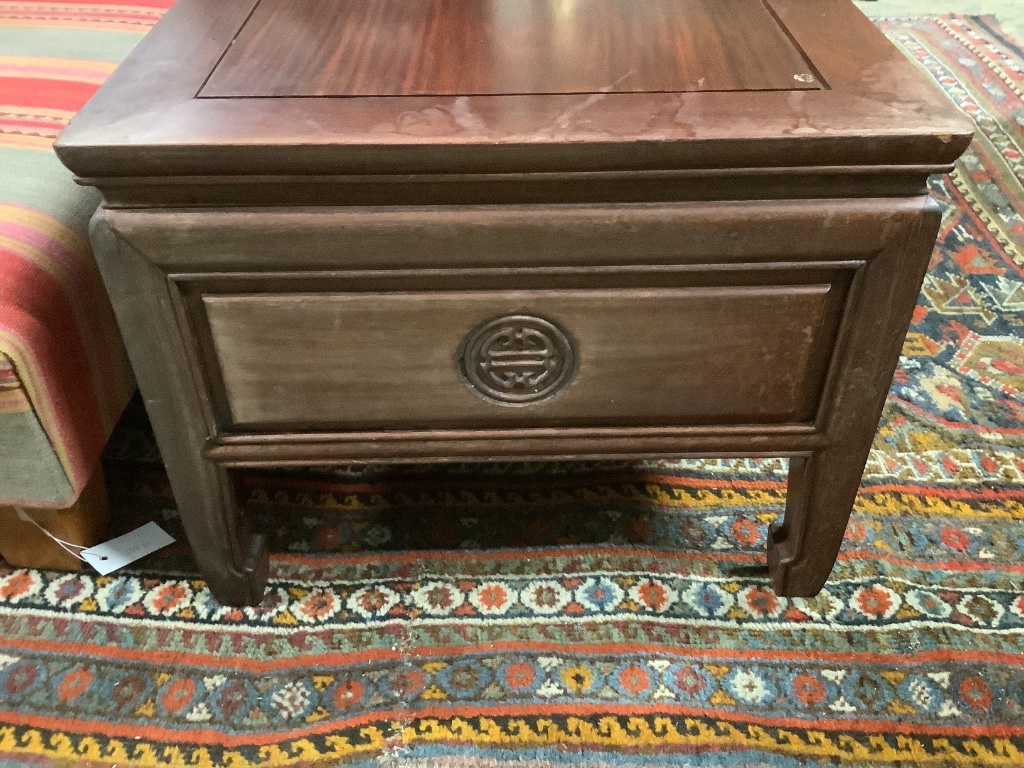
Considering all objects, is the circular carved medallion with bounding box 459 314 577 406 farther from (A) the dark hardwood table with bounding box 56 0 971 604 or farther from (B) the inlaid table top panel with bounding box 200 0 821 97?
(B) the inlaid table top panel with bounding box 200 0 821 97

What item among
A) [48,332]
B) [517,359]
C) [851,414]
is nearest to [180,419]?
[48,332]

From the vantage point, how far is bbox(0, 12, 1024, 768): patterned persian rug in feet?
2.63

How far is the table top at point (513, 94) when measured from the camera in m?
0.58

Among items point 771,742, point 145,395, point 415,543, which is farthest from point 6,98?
point 771,742

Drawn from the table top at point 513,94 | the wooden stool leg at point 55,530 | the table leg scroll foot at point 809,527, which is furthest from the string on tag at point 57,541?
the table leg scroll foot at point 809,527

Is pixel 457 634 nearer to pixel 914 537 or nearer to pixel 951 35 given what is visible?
pixel 914 537

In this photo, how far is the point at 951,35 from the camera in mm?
2002

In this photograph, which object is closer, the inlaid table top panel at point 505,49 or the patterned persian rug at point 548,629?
the inlaid table top panel at point 505,49

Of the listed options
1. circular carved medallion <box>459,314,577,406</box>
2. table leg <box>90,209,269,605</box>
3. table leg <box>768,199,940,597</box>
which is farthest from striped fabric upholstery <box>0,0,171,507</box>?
table leg <box>768,199,940,597</box>

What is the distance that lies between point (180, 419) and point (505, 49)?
45 cm

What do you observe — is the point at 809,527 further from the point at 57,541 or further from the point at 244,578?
the point at 57,541

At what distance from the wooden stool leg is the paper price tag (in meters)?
0.02

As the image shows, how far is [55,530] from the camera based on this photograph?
3.04 ft

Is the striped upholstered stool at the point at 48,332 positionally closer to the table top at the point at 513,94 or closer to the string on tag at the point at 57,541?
the string on tag at the point at 57,541
